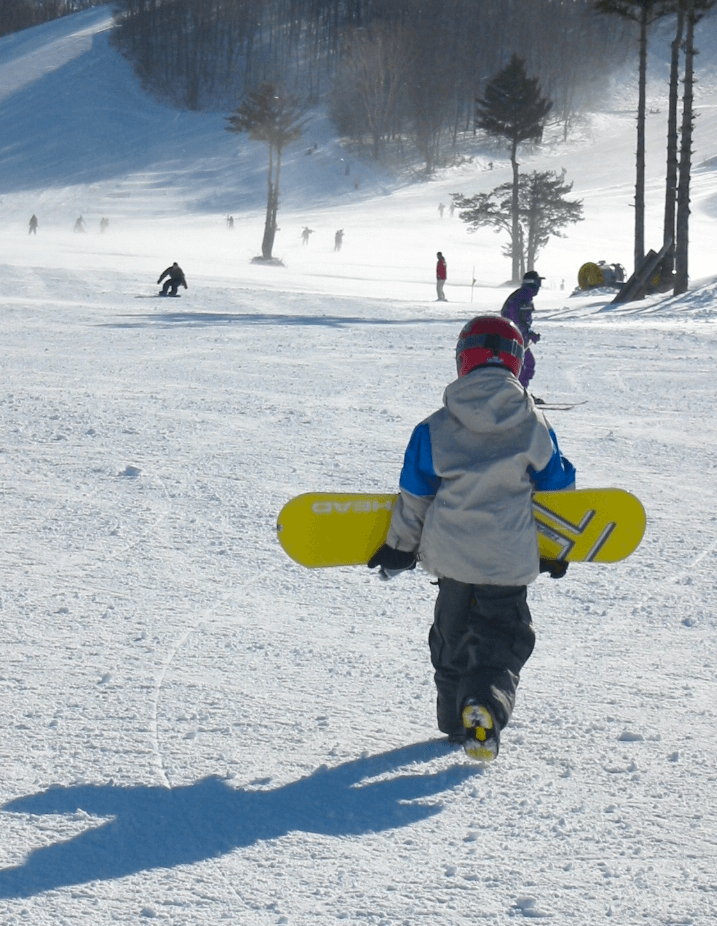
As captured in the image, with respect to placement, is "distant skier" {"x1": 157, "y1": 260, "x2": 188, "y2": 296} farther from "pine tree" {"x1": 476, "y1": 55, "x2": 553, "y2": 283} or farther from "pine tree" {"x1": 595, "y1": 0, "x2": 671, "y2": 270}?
"pine tree" {"x1": 476, "y1": 55, "x2": 553, "y2": 283}

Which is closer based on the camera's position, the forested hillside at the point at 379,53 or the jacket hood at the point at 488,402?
the jacket hood at the point at 488,402

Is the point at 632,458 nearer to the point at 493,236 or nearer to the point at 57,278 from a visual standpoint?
the point at 57,278

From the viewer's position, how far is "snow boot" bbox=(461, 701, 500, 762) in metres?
2.87

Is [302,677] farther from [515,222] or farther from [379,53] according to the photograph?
[379,53]

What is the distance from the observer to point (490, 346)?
3027 mm

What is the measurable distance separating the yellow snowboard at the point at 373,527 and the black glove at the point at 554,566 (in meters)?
0.04

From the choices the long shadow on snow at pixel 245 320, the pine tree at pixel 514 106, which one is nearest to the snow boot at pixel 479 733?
the long shadow on snow at pixel 245 320

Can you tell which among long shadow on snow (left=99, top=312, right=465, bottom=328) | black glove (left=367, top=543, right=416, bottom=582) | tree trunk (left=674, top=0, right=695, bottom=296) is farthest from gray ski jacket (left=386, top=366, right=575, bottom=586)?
tree trunk (left=674, top=0, right=695, bottom=296)

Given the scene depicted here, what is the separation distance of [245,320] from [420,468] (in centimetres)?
1433

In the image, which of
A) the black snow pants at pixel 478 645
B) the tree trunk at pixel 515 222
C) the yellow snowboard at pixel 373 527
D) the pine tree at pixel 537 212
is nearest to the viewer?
the black snow pants at pixel 478 645

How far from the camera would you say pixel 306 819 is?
274cm

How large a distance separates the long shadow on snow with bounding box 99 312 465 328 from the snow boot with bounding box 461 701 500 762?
43.4 feet

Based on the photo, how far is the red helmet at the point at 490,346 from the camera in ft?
9.92

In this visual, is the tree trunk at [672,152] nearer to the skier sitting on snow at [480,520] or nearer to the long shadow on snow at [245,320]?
the long shadow on snow at [245,320]
